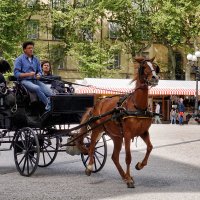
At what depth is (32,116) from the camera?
1155 cm

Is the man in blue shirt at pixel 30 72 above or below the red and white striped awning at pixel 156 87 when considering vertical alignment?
above

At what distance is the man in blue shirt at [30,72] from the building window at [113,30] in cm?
4206

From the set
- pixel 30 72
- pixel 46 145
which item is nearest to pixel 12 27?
pixel 46 145

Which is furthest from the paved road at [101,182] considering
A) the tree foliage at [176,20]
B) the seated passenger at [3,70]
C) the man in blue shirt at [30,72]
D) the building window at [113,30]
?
the building window at [113,30]

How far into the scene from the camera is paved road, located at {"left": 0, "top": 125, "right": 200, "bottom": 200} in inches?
343

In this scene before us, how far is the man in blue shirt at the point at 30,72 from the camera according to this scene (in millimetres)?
11289

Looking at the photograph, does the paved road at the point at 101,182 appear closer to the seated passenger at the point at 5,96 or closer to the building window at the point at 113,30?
the seated passenger at the point at 5,96

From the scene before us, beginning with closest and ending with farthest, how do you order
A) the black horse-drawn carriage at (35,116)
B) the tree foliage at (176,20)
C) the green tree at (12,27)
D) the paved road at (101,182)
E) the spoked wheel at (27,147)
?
the paved road at (101,182) < the spoked wheel at (27,147) < the black horse-drawn carriage at (35,116) < the green tree at (12,27) < the tree foliage at (176,20)

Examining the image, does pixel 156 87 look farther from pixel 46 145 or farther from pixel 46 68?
pixel 46 68

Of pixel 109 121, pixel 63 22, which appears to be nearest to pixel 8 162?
pixel 109 121

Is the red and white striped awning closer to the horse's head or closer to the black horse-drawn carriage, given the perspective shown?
the black horse-drawn carriage

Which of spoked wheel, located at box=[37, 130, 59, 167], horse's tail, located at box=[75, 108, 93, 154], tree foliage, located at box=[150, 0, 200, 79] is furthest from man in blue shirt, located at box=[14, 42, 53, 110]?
tree foliage, located at box=[150, 0, 200, 79]

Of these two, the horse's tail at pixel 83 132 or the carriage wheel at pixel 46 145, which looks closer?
the horse's tail at pixel 83 132

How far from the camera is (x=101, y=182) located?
10.1 m
